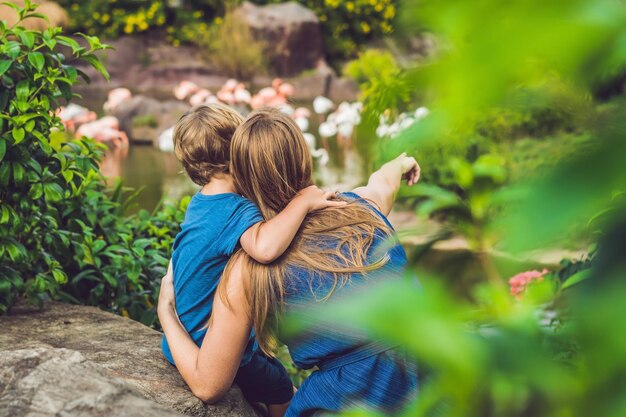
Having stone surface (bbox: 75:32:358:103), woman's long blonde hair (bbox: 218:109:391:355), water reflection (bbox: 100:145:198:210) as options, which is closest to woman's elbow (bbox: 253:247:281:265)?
woman's long blonde hair (bbox: 218:109:391:355)

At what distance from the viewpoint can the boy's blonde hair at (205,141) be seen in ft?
7.71

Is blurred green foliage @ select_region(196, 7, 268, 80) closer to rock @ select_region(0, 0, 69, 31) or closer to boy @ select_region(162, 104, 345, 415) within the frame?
rock @ select_region(0, 0, 69, 31)

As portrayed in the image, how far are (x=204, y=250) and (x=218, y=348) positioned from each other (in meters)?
0.30

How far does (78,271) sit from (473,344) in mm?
2830

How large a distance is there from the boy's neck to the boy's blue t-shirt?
1.0 inches

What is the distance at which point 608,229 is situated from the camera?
0.38m

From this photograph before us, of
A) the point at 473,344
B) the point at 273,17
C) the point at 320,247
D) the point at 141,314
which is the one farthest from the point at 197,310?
the point at 273,17

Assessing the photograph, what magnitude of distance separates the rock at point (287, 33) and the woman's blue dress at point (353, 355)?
44.1 ft

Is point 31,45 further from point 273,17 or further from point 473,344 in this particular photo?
point 273,17

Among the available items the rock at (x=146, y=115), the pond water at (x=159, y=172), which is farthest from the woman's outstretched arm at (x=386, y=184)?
the rock at (x=146, y=115)

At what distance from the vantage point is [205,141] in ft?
7.69

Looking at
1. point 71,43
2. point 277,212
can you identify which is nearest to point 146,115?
point 71,43

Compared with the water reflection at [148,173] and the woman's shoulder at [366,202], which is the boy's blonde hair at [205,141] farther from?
the water reflection at [148,173]

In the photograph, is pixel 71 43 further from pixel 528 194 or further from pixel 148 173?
pixel 148 173
